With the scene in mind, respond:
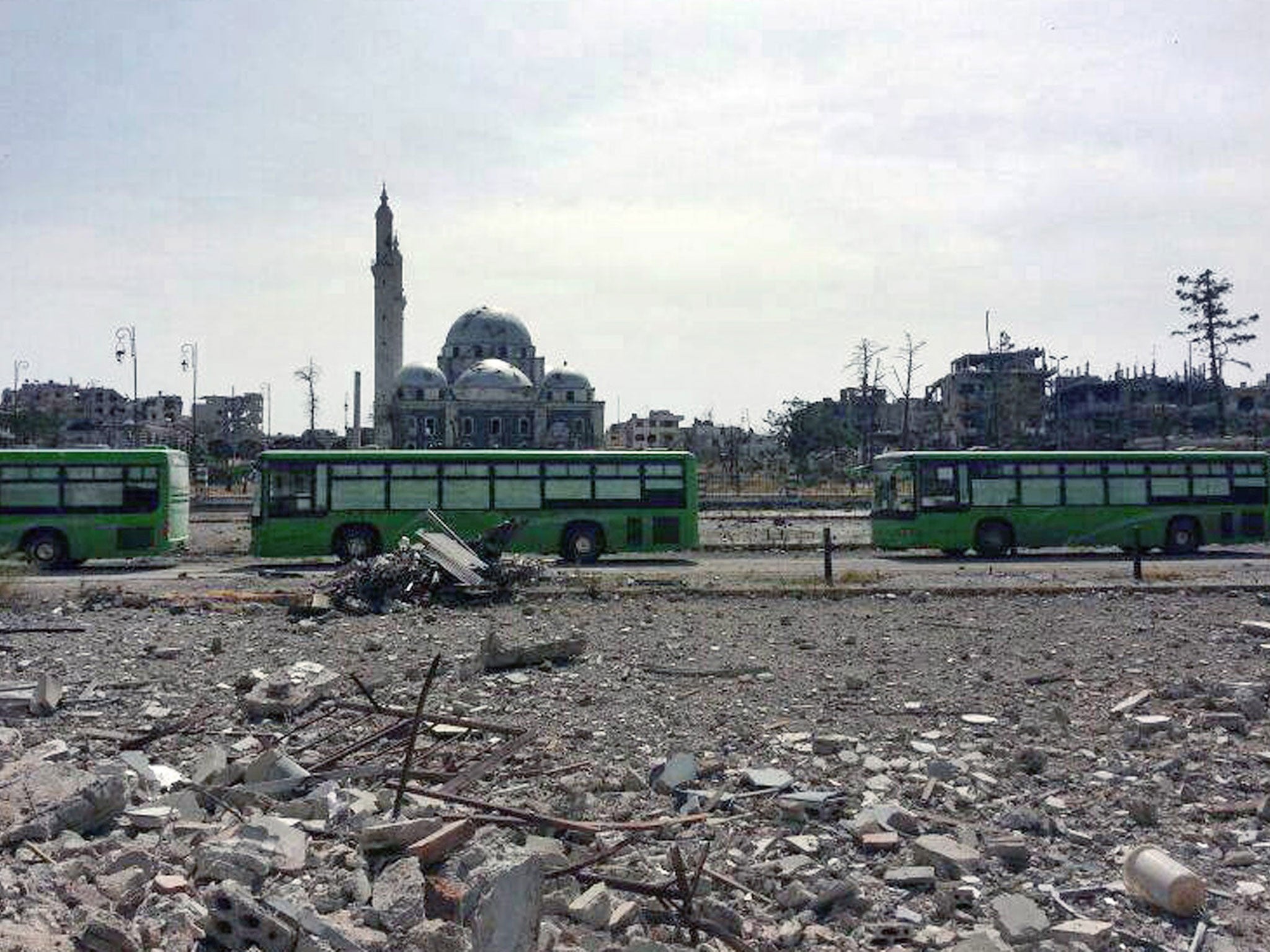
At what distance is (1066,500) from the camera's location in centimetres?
2569

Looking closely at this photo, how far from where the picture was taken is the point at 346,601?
15.6 metres

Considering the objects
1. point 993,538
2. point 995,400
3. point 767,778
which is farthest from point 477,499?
point 995,400

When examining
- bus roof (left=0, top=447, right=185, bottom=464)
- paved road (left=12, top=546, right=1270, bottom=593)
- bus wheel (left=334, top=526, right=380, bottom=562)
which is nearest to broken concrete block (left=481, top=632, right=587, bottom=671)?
paved road (left=12, top=546, right=1270, bottom=593)

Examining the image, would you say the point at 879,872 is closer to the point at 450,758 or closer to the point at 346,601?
the point at 450,758

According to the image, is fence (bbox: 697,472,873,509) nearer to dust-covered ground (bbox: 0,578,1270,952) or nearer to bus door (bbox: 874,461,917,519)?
bus door (bbox: 874,461,917,519)

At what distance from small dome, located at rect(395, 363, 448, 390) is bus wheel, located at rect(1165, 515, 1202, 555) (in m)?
73.1

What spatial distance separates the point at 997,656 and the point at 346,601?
8697mm

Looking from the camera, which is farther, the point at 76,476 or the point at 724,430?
the point at 724,430

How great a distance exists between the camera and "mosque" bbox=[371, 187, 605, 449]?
3376 inches

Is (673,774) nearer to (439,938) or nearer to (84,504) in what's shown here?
(439,938)

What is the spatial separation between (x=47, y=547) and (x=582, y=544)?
10998 millimetres

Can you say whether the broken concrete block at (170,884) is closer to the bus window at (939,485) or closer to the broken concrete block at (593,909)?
the broken concrete block at (593,909)

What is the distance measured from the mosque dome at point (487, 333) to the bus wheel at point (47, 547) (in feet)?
266

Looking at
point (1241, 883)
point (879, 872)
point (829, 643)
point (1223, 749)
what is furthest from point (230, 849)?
point (829, 643)
